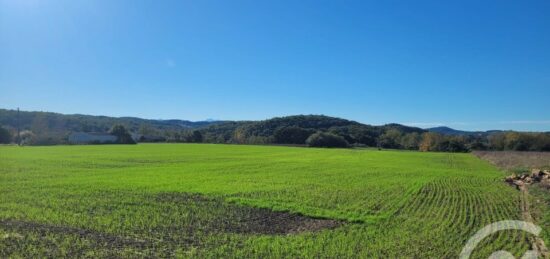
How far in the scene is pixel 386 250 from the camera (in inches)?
507

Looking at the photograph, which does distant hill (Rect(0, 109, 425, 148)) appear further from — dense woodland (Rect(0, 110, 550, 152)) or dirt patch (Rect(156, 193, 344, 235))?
dirt patch (Rect(156, 193, 344, 235))

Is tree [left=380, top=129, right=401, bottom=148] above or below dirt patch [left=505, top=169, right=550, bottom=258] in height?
above

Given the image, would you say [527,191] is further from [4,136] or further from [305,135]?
[4,136]

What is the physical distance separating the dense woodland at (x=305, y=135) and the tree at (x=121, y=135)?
327cm

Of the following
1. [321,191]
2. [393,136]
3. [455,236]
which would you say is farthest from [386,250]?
[393,136]

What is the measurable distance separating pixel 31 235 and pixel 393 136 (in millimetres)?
138259

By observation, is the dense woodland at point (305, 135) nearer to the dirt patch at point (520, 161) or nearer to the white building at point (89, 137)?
the white building at point (89, 137)

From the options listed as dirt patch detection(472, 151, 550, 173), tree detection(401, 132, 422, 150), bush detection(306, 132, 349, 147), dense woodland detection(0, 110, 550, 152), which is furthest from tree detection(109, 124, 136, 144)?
dirt patch detection(472, 151, 550, 173)

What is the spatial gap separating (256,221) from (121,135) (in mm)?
104294

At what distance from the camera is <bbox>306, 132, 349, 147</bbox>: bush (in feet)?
379

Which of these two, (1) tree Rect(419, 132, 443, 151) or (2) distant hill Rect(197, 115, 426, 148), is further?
(2) distant hill Rect(197, 115, 426, 148)

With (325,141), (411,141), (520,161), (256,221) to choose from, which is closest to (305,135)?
(325,141)

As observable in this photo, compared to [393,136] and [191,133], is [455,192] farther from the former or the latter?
[393,136]

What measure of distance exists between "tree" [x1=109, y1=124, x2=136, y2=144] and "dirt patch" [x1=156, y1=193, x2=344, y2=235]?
3659 inches
